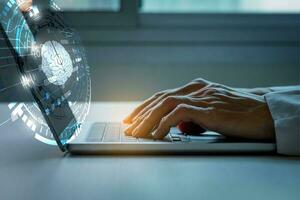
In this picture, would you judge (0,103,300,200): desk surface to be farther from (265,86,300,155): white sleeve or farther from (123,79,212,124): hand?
(123,79,212,124): hand

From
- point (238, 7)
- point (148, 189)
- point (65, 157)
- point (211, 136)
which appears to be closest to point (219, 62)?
point (238, 7)

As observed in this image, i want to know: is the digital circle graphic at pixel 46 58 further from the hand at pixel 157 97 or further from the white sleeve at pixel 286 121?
the white sleeve at pixel 286 121

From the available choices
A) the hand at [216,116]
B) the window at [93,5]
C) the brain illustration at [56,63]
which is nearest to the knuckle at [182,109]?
the hand at [216,116]

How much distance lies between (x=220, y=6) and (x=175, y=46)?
0.99ft

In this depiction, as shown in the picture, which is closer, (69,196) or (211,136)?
(69,196)

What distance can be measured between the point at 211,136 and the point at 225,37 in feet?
3.92

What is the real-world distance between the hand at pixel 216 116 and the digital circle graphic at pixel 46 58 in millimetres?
151

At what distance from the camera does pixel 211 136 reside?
3.02 feet

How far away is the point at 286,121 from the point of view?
834 mm

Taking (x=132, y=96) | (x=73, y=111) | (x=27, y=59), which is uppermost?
(x=27, y=59)

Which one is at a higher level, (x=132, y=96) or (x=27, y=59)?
(x=27, y=59)

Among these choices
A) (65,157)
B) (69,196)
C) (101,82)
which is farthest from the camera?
(101,82)

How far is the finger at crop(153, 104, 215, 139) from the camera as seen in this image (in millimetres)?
869

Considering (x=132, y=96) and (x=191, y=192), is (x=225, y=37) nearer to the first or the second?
(x=132, y=96)
